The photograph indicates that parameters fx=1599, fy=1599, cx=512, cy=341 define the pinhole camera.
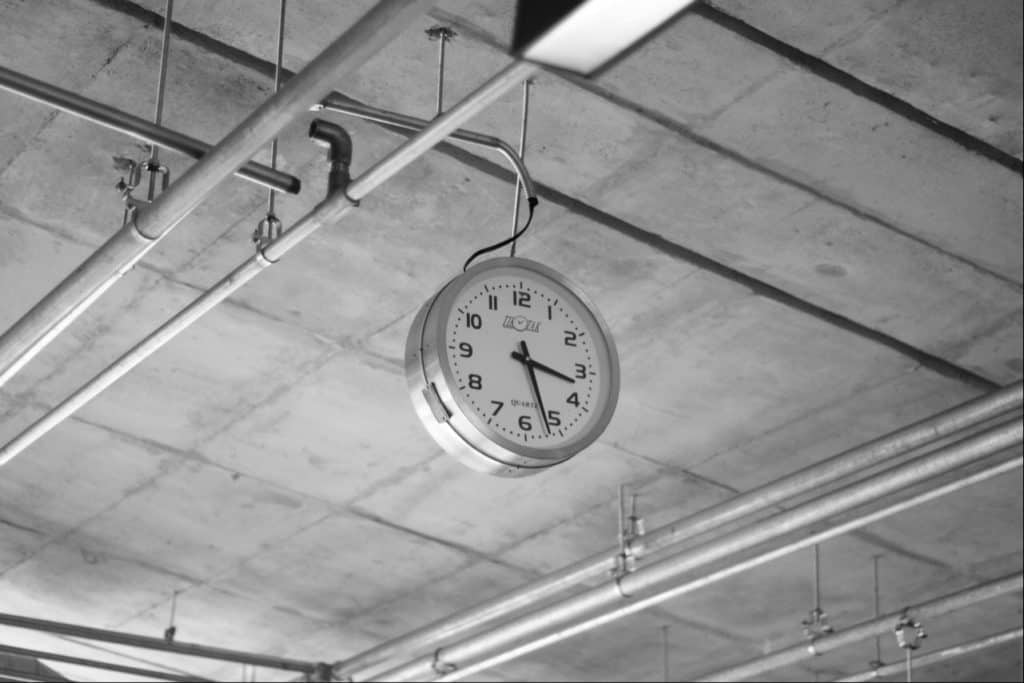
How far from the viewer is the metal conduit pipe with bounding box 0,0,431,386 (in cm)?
494

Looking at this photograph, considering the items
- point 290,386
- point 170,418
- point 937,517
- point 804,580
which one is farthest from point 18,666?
point 937,517

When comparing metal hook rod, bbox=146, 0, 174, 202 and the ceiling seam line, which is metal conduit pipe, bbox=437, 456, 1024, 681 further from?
metal hook rod, bbox=146, 0, 174, 202

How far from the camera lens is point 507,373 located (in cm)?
600

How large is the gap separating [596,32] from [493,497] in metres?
8.11

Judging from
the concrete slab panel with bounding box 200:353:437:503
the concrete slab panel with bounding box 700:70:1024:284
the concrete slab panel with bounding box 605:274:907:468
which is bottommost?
the concrete slab panel with bounding box 200:353:437:503

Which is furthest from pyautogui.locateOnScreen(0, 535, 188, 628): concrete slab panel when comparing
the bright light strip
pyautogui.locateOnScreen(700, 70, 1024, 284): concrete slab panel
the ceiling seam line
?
the bright light strip

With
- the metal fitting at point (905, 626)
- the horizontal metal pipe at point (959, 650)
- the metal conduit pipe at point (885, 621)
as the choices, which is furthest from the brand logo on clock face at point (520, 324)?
the horizontal metal pipe at point (959, 650)

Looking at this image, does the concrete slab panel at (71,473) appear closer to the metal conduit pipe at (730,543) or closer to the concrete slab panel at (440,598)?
the concrete slab panel at (440,598)

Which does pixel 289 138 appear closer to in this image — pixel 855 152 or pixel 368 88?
pixel 368 88

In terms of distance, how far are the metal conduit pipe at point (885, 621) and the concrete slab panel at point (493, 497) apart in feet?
7.05

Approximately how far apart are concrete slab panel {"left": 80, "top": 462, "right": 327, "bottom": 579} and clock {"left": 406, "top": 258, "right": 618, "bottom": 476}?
4.84 metres

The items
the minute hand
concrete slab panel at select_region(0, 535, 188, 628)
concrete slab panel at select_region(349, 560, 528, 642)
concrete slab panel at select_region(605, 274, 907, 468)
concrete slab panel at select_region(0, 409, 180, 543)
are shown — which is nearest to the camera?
the minute hand

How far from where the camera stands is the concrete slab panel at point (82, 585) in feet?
38.4

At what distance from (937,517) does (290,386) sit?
4642 mm
